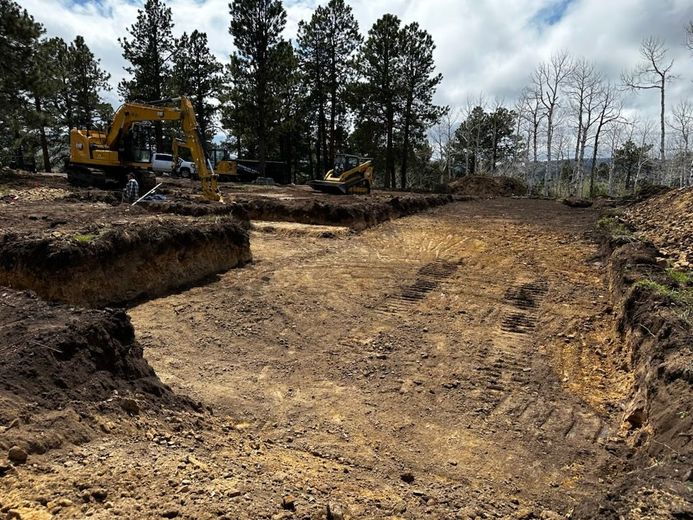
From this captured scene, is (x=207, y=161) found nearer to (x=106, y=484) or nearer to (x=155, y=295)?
(x=155, y=295)

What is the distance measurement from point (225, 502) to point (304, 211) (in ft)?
44.6

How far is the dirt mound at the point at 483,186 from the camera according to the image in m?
33.1

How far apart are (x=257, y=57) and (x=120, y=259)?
79.4 feet

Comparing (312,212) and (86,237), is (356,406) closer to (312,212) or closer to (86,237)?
(86,237)

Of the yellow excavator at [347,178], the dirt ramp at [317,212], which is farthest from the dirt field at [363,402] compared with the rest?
the yellow excavator at [347,178]

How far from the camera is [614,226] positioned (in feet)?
42.7

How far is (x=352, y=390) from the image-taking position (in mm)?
5098

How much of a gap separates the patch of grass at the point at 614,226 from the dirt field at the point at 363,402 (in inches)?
72.8

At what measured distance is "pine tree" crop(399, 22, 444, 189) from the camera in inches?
1231

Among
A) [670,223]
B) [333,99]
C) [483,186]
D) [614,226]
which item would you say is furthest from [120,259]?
[483,186]

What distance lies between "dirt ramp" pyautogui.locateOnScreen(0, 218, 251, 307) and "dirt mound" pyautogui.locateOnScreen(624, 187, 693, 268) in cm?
855

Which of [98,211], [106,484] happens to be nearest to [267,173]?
[98,211]

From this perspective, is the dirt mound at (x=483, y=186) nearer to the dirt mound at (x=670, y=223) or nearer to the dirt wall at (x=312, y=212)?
the dirt mound at (x=670, y=223)

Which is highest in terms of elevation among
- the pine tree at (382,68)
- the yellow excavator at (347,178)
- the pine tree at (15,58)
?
the pine tree at (382,68)
